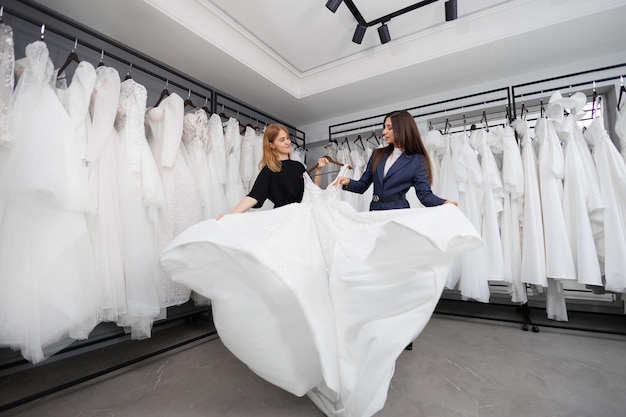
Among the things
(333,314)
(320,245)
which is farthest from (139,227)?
(333,314)

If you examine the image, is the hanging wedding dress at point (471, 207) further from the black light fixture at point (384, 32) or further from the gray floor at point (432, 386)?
the black light fixture at point (384, 32)

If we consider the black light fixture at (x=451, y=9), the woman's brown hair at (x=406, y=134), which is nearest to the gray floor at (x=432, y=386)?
the woman's brown hair at (x=406, y=134)

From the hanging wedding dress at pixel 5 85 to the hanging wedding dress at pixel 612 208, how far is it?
3.65 meters

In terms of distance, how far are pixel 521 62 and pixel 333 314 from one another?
3239 millimetres

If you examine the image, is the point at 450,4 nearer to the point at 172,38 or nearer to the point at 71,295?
the point at 172,38

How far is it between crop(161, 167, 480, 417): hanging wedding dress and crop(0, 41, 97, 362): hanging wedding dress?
62 cm

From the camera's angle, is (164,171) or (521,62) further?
(521,62)

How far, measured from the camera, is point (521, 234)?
2453mm

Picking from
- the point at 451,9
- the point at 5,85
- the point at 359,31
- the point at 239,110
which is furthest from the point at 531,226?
the point at 5,85

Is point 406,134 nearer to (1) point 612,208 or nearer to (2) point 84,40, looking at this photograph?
(1) point 612,208

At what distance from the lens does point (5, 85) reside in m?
1.40

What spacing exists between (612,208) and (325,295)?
2287 millimetres

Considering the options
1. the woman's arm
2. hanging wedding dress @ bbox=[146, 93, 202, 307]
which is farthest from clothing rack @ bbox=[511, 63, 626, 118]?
hanging wedding dress @ bbox=[146, 93, 202, 307]

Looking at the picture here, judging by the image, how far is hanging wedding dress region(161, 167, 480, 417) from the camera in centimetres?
103
